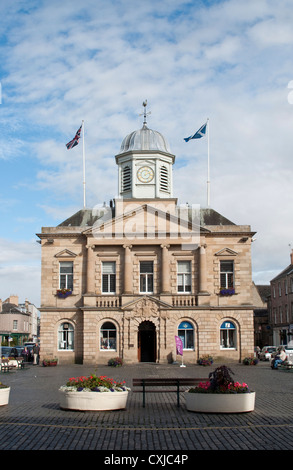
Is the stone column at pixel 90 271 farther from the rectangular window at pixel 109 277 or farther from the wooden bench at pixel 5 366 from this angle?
the wooden bench at pixel 5 366

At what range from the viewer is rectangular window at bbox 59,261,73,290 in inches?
1624

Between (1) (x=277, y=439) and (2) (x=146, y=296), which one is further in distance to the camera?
(2) (x=146, y=296)

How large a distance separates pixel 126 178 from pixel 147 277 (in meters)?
9.44

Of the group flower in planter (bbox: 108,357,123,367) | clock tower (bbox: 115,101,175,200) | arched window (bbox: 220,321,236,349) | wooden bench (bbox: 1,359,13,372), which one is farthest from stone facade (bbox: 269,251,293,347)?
wooden bench (bbox: 1,359,13,372)

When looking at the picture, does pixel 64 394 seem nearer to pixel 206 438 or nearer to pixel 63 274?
pixel 206 438

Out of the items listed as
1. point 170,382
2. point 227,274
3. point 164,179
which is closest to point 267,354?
Answer: point 227,274

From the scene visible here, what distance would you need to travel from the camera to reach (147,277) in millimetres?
40844

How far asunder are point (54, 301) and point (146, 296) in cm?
702

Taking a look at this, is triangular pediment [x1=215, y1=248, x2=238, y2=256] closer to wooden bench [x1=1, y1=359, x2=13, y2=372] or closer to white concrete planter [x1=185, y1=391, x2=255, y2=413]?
wooden bench [x1=1, y1=359, x2=13, y2=372]

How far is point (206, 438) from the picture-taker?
11625 millimetres

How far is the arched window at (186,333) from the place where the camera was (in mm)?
39875

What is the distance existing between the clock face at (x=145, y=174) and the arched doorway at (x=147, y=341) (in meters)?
11.9

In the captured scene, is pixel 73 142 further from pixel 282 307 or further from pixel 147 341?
pixel 282 307
